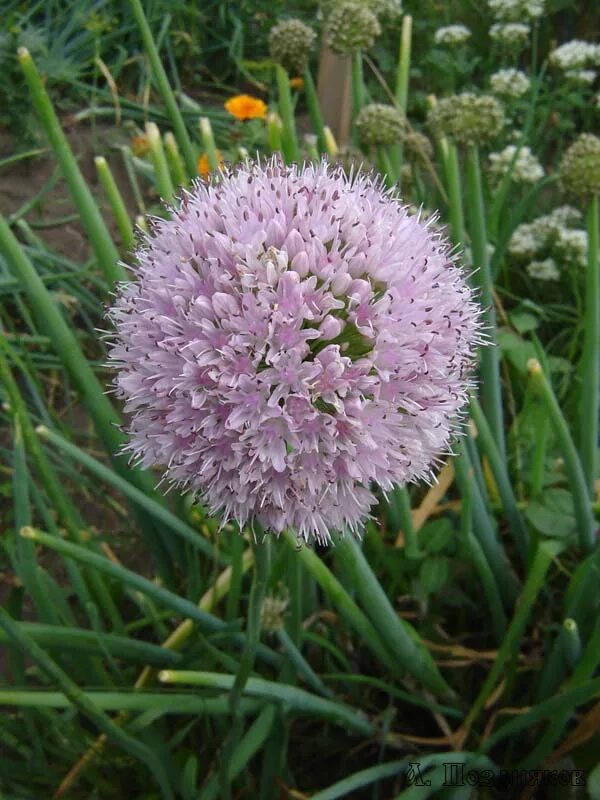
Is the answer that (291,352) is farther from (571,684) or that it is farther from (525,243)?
(525,243)

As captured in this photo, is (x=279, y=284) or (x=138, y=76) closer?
(x=279, y=284)

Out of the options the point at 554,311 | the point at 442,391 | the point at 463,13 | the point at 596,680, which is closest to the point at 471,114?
the point at 442,391

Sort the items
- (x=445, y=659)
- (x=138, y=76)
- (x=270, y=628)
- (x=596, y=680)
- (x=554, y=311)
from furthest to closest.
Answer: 1. (x=138, y=76)
2. (x=554, y=311)
3. (x=445, y=659)
4. (x=270, y=628)
5. (x=596, y=680)

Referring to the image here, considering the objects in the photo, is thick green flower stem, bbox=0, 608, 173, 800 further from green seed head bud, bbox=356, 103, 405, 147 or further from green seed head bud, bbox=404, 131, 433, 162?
green seed head bud, bbox=404, 131, 433, 162

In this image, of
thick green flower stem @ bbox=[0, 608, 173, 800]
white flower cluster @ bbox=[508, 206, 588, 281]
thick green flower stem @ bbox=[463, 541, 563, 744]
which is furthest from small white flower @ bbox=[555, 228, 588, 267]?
thick green flower stem @ bbox=[0, 608, 173, 800]

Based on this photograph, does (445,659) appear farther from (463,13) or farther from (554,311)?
(463,13)

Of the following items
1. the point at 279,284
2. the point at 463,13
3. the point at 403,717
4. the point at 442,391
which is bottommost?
the point at 403,717

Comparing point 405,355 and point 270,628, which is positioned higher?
point 405,355

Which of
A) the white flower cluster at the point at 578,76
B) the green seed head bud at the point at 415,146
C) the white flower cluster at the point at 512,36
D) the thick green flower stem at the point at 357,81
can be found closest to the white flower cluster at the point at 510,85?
the white flower cluster at the point at 512,36
